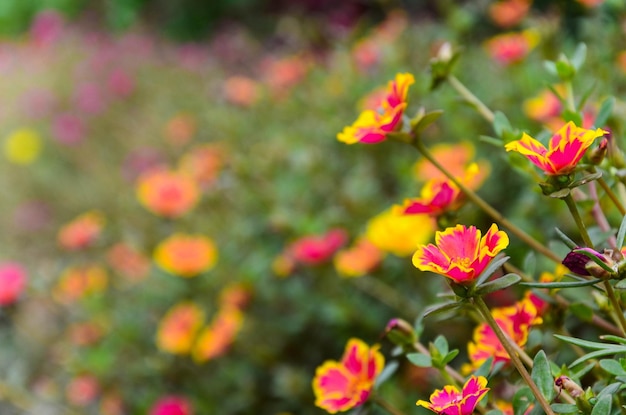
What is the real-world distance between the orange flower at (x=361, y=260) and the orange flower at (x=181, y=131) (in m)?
1.30

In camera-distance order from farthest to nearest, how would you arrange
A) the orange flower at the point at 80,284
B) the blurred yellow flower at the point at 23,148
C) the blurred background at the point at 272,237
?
the blurred yellow flower at the point at 23,148
the orange flower at the point at 80,284
the blurred background at the point at 272,237

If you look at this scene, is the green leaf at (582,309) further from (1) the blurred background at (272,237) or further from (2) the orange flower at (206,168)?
(2) the orange flower at (206,168)

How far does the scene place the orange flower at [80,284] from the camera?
1427mm

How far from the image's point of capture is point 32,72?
3.39m

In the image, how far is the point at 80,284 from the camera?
1.43 meters

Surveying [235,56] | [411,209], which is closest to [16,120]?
[235,56]

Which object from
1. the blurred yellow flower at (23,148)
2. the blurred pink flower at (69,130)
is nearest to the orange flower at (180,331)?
the blurred pink flower at (69,130)

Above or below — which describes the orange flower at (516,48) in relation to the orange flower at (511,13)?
above

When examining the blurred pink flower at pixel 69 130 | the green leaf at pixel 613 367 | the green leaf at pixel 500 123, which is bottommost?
the blurred pink flower at pixel 69 130

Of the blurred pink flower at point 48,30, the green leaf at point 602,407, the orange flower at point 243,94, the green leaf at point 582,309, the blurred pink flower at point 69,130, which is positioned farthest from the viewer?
the blurred pink flower at point 48,30

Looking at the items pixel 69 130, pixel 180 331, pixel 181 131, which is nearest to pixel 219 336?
pixel 180 331

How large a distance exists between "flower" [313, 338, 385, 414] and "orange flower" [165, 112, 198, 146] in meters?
1.77

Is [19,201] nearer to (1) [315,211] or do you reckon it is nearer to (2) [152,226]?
(2) [152,226]

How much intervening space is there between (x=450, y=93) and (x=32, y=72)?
8.80ft
